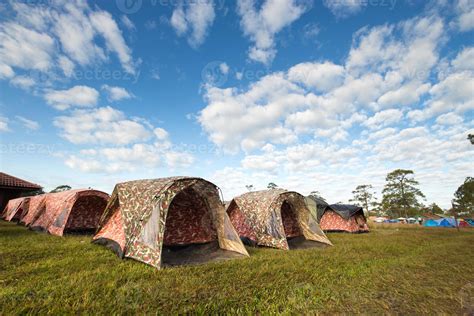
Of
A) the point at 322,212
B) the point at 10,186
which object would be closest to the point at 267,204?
the point at 322,212

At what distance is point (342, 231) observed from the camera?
56.9 feet

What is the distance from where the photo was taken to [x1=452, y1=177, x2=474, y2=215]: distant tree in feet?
136

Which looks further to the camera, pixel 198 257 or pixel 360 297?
pixel 198 257

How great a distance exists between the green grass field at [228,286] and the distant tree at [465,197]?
50474 millimetres

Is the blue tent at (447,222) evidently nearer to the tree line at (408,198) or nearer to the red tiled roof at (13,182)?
the tree line at (408,198)

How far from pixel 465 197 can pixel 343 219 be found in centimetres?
4418

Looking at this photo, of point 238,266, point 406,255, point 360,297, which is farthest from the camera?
point 406,255

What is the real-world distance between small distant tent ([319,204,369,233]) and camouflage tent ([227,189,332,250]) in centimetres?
802

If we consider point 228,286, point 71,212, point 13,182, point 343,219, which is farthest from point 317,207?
point 13,182

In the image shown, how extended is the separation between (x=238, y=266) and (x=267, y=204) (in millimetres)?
4072

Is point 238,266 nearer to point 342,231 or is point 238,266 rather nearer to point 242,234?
point 242,234

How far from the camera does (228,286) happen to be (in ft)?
13.8

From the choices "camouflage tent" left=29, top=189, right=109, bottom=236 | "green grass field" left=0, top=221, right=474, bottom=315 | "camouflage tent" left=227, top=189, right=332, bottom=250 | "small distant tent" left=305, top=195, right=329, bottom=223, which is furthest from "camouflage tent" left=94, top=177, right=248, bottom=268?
"small distant tent" left=305, top=195, right=329, bottom=223

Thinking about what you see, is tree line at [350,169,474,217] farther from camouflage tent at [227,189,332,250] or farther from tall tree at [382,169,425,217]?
camouflage tent at [227,189,332,250]
